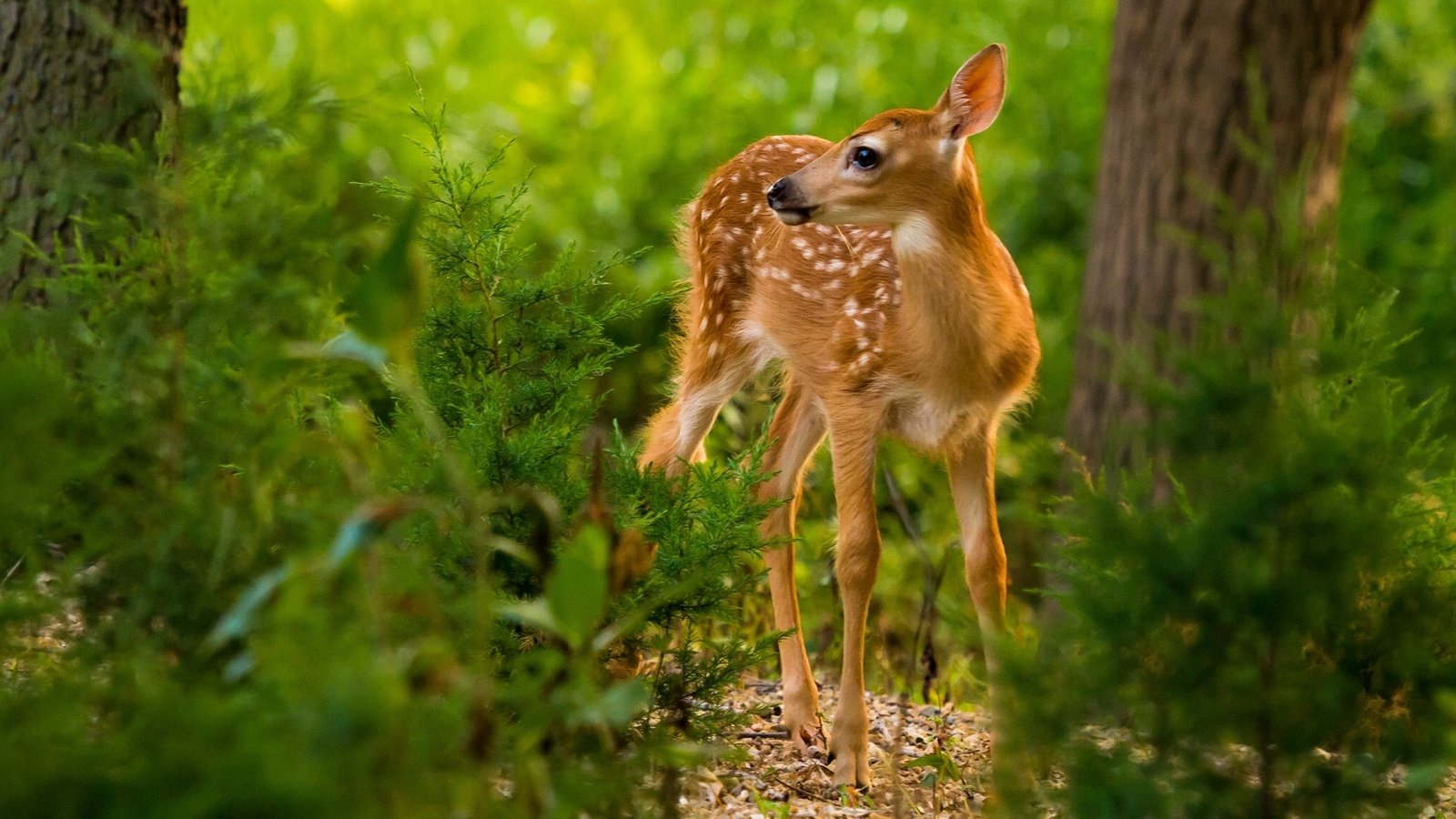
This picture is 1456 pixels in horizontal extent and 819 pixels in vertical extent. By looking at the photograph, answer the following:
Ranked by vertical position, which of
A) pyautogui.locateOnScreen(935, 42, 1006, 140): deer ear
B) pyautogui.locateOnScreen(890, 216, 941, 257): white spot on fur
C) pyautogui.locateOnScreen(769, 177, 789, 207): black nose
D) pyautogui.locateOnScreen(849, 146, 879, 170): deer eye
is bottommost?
pyautogui.locateOnScreen(890, 216, 941, 257): white spot on fur

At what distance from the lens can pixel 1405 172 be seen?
8938 millimetres

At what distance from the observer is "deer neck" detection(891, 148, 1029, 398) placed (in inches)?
181

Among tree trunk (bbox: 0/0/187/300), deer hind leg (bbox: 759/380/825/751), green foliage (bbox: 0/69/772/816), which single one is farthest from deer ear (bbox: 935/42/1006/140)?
tree trunk (bbox: 0/0/187/300)

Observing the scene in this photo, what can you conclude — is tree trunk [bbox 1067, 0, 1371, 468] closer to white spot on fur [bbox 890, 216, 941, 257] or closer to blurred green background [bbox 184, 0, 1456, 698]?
blurred green background [bbox 184, 0, 1456, 698]

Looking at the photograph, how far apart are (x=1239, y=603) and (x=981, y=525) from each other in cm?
198

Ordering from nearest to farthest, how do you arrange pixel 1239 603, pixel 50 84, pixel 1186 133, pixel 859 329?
pixel 1239 603, pixel 50 84, pixel 859 329, pixel 1186 133

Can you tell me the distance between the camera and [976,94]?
4465 mm

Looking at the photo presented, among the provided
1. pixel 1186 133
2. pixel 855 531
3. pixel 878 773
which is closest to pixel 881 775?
pixel 878 773

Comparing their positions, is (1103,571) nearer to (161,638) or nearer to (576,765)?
(576,765)

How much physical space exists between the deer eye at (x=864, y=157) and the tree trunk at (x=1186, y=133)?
1817mm

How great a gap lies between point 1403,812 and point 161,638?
2.03m

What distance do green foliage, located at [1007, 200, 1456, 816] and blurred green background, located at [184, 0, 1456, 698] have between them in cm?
452

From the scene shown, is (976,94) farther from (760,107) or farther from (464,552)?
(760,107)

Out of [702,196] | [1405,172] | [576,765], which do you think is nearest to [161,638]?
[576,765]
